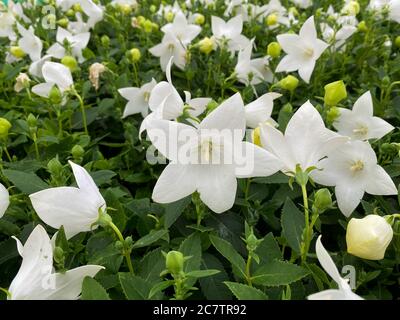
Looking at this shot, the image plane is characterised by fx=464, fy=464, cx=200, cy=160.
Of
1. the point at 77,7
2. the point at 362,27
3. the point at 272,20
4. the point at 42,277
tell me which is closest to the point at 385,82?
the point at 362,27

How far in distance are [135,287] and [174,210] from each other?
0.93 ft

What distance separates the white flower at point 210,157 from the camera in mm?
1011

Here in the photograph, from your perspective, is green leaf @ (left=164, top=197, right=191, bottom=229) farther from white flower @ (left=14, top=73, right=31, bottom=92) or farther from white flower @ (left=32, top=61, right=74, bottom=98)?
white flower @ (left=14, top=73, right=31, bottom=92)

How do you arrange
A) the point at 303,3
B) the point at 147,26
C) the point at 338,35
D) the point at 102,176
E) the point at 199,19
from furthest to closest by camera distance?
the point at 303,3 → the point at 199,19 → the point at 147,26 → the point at 338,35 → the point at 102,176

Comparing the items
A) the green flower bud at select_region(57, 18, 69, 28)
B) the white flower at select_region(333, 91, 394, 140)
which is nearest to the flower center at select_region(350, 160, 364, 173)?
the white flower at select_region(333, 91, 394, 140)

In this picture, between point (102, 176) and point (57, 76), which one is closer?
point (102, 176)

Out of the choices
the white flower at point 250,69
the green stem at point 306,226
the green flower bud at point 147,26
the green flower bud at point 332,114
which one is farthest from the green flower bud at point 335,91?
the green flower bud at point 147,26

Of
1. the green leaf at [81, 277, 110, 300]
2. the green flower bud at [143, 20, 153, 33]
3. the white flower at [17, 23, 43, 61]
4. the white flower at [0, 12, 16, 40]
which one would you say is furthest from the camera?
the white flower at [0, 12, 16, 40]

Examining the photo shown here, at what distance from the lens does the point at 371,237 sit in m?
0.94

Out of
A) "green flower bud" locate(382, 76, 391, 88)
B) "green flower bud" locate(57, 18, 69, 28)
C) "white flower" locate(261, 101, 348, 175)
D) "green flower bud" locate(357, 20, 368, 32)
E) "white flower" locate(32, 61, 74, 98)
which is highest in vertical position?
"green flower bud" locate(57, 18, 69, 28)

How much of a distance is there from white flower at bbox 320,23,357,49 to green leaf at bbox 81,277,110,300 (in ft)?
5.68

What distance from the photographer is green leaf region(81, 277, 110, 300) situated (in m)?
0.91

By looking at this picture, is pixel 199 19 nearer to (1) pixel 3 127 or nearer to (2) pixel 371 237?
(1) pixel 3 127

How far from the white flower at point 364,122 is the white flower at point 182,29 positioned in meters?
1.16
